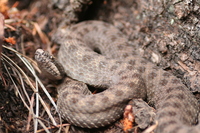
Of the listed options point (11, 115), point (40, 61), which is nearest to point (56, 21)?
point (40, 61)

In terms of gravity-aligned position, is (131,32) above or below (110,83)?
above

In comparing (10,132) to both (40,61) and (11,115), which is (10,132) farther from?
(40,61)

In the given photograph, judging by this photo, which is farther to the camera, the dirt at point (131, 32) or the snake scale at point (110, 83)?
the dirt at point (131, 32)

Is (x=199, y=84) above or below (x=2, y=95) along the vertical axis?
above

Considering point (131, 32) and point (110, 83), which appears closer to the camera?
point (110, 83)
